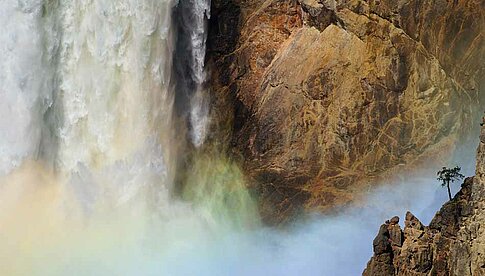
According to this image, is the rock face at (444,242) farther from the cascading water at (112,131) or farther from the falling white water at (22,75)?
the falling white water at (22,75)

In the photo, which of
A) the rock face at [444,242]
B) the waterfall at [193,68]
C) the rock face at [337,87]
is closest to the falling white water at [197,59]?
the waterfall at [193,68]

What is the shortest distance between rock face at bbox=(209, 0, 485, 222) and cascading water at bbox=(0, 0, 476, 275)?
1366mm

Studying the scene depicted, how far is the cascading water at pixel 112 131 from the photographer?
43188mm

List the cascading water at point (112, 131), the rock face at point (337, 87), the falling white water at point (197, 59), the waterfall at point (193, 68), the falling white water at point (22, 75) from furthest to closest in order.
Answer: the waterfall at point (193, 68) → the falling white water at point (197, 59) → the falling white water at point (22, 75) → the cascading water at point (112, 131) → the rock face at point (337, 87)

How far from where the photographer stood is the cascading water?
43.2m

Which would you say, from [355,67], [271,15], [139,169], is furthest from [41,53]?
[355,67]

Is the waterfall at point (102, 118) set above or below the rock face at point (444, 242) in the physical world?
above

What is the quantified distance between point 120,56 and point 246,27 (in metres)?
6.48

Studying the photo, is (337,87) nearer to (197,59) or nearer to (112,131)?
(197,59)

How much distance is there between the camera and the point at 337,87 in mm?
43969

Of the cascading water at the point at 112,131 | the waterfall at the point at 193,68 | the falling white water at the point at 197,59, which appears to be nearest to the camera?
the cascading water at the point at 112,131

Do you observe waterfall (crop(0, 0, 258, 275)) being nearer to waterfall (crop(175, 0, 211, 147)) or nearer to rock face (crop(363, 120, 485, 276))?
waterfall (crop(175, 0, 211, 147))

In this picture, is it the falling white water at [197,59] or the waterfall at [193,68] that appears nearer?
the falling white water at [197,59]

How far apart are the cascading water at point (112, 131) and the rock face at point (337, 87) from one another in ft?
4.48
